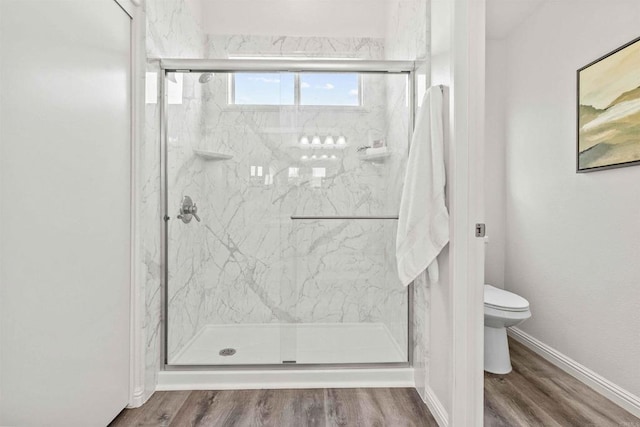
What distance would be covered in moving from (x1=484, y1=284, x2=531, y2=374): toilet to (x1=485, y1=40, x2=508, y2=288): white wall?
0.75m

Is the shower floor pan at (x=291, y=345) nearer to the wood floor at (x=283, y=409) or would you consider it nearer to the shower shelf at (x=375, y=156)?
the wood floor at (x=283, y=409)

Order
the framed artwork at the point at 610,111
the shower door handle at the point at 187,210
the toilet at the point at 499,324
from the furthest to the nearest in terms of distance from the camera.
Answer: the shower door handle at the point at 187,210 → the toilet at the point at 499,324 → the framed artwork at the point at 610,111

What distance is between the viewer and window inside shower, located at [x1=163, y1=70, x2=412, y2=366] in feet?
7.28

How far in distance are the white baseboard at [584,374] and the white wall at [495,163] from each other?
1.76 feet

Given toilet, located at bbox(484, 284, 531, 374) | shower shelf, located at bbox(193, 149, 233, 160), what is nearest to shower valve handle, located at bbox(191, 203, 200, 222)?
shower shelf, located at bbox(193, 149, 233, 160)

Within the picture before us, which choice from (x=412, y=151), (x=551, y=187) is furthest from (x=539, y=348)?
(x=412, y=151)

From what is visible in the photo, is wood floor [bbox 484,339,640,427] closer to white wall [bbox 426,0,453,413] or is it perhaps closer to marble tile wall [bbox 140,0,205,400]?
white wall [bbox 426,0,453,413]

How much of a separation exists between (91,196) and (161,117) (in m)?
0.78

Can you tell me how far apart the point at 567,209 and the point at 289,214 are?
1.81 m

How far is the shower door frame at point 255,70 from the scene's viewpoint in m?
2.05

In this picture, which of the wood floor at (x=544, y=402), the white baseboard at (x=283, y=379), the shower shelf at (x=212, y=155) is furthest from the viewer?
the shower shelf at (x=212, y=155)

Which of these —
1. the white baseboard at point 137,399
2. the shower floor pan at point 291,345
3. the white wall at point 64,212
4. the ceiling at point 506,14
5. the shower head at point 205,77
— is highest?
the ceiling at point 506,14

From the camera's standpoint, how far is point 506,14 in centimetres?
266

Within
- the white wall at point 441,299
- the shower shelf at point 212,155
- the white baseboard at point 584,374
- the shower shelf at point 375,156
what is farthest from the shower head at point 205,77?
the white baseboard at point 584,374
